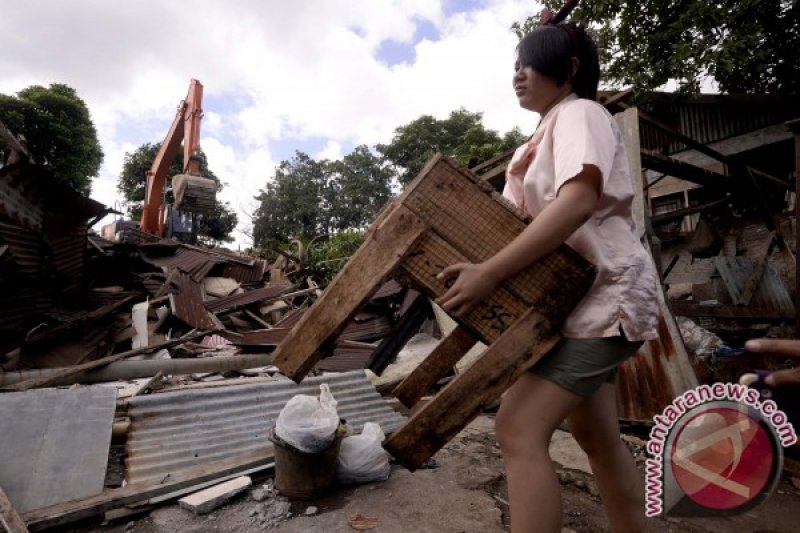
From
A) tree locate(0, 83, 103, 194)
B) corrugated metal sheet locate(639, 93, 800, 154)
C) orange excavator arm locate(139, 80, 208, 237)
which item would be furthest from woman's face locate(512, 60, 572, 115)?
tree locate(0, 83, 103, 194)

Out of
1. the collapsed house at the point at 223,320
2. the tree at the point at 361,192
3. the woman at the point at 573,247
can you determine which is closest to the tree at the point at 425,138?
the tree at the point at 361,192

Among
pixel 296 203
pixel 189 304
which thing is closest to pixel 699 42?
pixel 189 304

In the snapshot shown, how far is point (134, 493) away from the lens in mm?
2410

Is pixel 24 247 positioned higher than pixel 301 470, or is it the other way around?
pixel 24 247

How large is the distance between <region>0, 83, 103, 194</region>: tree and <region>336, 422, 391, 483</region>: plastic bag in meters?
27.7

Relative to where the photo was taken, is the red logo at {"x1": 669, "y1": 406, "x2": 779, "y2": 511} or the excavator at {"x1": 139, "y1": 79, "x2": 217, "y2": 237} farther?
the excavator at {"x1": 139, "y1": 79, "x2": 217, "y2": 237}

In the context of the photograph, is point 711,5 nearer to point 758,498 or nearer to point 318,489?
point 758,498

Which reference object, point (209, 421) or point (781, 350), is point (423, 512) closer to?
point (209, 421)

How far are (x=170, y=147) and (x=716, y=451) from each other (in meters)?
13.3

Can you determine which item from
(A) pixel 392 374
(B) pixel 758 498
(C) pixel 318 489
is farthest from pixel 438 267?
(A) pixel 392 374

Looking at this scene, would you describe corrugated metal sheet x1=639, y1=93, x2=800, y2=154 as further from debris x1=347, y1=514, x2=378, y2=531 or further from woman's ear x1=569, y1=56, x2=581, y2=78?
debris x1=347, y1=514, x2=378, y2=531

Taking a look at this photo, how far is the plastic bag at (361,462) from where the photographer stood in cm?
269

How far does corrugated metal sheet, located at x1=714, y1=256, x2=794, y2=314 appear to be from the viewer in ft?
19.0

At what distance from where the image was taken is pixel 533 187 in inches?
51.4
